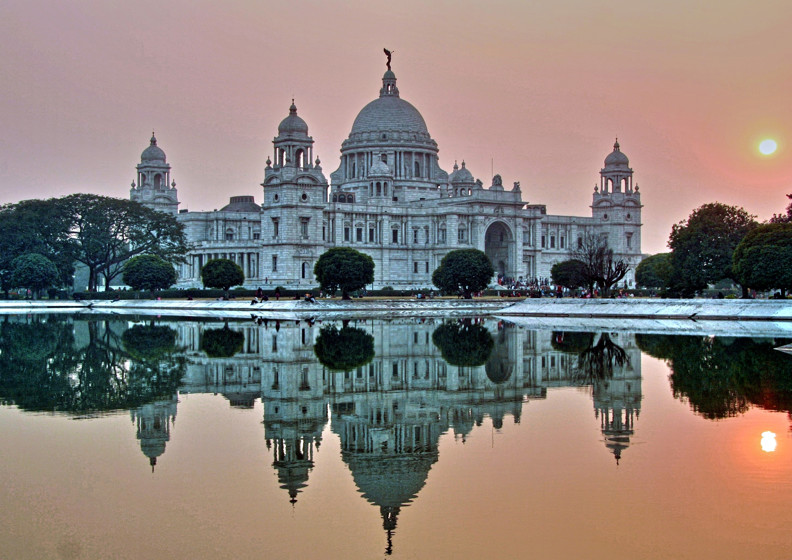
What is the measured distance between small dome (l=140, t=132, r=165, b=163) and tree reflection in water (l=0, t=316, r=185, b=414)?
74.1m

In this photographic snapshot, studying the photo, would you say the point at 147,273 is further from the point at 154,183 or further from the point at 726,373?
the point at 726,373

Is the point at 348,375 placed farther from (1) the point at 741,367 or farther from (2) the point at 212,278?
(2) the point at 212,278

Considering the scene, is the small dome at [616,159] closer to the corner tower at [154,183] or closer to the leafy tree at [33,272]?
the corner tower at [154,183]

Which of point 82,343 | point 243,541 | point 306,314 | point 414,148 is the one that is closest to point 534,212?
point 414,148

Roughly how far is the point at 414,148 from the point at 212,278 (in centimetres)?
4593

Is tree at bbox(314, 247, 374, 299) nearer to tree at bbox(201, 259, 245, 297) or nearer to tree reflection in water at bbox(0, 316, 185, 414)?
tree at bbox(201, 259, 245, 297)

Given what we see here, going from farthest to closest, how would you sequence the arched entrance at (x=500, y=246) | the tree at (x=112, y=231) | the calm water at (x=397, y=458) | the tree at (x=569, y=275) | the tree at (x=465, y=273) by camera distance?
the arched entrance at (x=500, y=246) < the tree at (x=112, y=231) < the tree at (x=569, y=275) < the tree at (x=465, y=273) < the calm water at (x=397, y=458)

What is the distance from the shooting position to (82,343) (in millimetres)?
39844

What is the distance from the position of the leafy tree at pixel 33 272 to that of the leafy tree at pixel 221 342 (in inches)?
1558

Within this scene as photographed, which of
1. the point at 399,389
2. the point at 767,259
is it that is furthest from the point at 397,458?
the point at 767,259

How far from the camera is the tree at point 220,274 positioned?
79312mm

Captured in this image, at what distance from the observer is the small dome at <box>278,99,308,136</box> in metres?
97.6

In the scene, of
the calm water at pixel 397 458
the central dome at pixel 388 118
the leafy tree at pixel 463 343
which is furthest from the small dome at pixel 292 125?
the calm water at pixel 397 458

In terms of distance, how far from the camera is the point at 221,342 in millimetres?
39375
